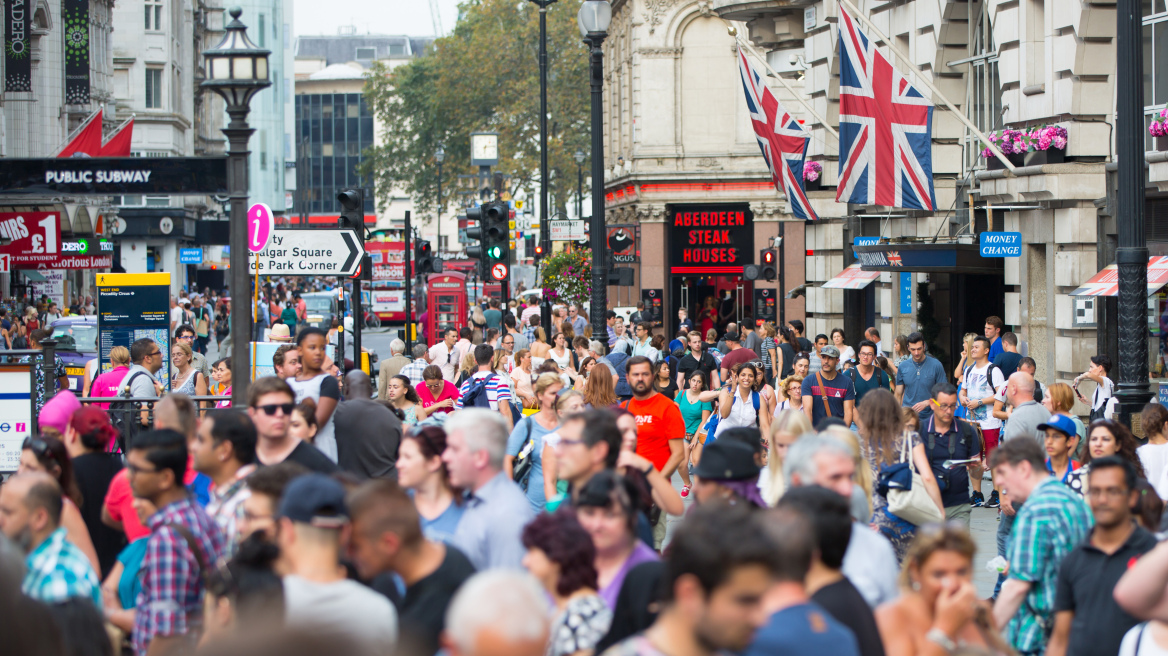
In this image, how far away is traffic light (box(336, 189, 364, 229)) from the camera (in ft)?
50.2

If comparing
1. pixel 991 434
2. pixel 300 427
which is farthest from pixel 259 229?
pixel 991 434

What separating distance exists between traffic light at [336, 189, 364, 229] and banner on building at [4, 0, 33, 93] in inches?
776

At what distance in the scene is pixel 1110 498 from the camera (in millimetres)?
5570

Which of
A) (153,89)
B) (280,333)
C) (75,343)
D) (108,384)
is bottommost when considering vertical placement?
(108,384)

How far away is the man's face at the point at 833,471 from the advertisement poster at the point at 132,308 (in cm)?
1440

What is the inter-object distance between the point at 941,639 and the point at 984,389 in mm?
10257

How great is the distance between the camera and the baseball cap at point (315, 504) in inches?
184

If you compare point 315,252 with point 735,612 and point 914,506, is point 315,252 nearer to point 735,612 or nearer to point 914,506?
point 914,506

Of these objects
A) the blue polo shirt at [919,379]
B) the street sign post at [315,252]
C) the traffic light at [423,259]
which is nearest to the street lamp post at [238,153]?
the street sign post at [315,252]

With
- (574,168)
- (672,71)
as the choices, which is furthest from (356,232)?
(574,168)

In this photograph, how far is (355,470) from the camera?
8.66 metres

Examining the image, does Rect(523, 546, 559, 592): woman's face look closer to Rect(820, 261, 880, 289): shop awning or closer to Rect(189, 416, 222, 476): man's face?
Rect(189, 416, 222, 476): man's face

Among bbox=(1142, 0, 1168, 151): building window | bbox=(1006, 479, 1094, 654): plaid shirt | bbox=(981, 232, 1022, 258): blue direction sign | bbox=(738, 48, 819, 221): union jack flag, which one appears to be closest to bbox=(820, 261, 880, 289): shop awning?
bbox=(738, 48, 819, 221): union jack flag

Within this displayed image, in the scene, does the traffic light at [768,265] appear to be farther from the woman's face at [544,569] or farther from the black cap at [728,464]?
the woman's face at [544,569]
